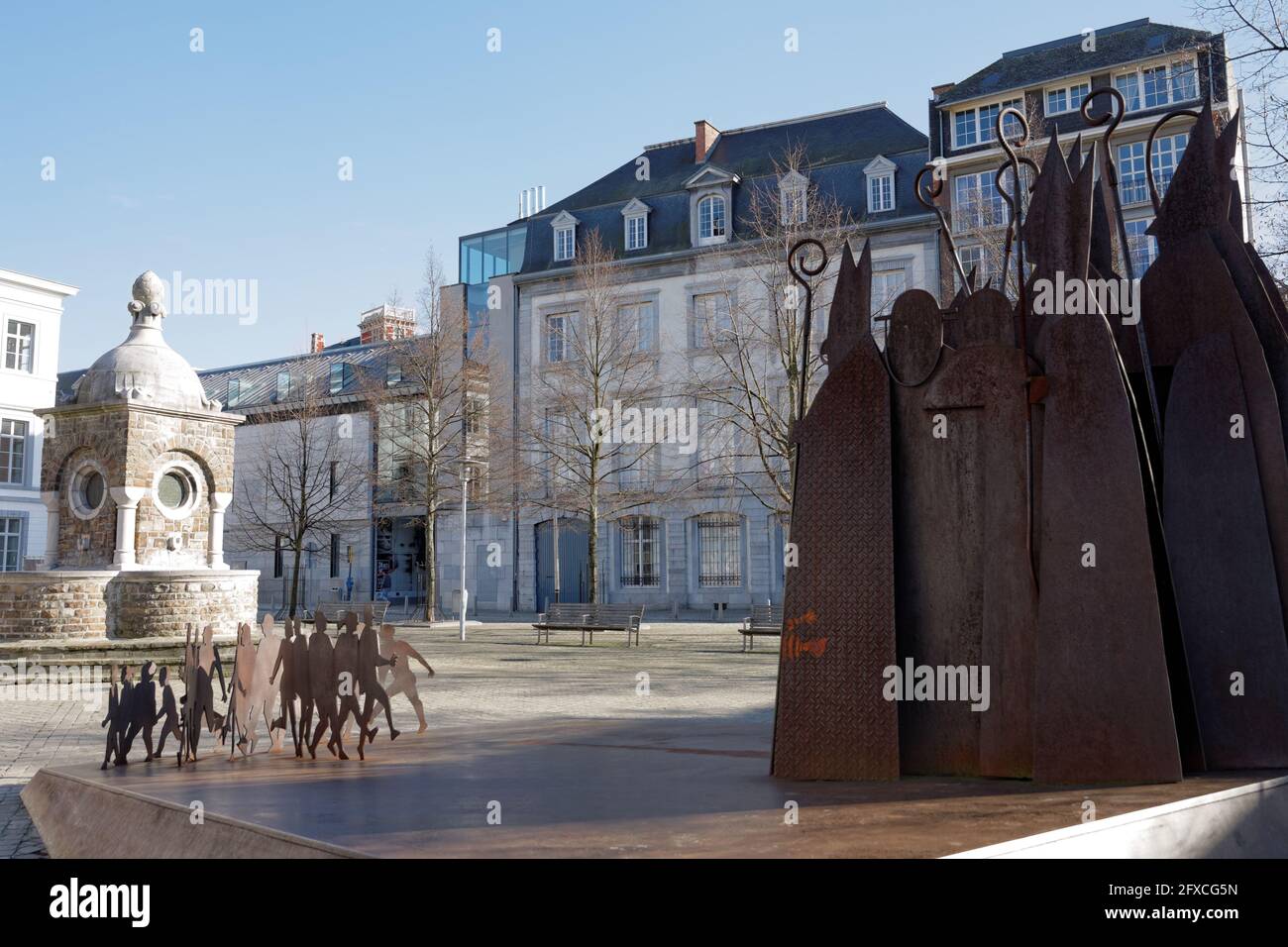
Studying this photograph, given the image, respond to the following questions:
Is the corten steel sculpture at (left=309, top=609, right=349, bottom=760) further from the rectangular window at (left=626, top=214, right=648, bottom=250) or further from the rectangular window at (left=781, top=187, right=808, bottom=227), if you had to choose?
the rectangular window at (left=626, top=214, right=648, bottom=250)

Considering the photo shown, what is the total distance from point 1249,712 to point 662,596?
31109 millimetres

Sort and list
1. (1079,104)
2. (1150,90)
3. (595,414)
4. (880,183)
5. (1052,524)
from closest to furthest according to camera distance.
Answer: (1052,524), (1079,104), (595,414), (1150,90), (880,183)

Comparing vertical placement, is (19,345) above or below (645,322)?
above

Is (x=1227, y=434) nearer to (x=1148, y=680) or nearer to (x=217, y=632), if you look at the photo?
(x=1148, y=680)

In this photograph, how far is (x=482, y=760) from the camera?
20.6ft

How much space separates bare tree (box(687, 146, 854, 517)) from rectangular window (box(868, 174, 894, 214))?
4.75 feet

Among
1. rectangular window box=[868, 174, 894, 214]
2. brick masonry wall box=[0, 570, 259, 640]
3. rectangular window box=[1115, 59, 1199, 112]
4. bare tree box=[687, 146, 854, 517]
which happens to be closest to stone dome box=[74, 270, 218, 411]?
brick masonry wall box=[0, 570, 259, 640]

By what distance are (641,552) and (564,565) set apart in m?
3.60

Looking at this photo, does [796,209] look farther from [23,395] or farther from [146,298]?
[23,395]

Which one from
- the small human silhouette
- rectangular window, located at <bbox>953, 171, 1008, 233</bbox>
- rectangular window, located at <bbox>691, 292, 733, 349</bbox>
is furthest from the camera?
rectangular window, located at <bbox>691, 292, 733, 349</bbox>

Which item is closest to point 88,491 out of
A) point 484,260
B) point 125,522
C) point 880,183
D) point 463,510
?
point 125,522

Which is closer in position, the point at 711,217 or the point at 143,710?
the point at 143,710

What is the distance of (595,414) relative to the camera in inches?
1139

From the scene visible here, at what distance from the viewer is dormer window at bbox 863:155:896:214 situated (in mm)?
33469
